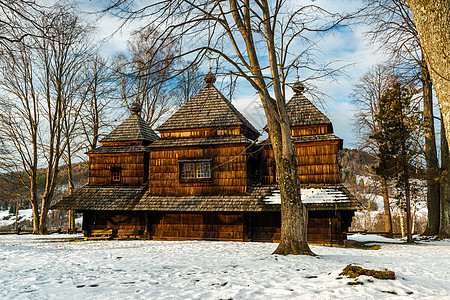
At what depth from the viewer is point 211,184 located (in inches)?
684

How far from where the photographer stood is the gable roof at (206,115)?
59.2 feet

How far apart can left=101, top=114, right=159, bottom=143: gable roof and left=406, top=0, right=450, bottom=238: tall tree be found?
1810 cm

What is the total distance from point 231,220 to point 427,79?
14.5 meters

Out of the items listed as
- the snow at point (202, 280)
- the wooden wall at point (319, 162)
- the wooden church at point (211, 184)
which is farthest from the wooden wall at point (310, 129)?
the snow at point (202, 280)

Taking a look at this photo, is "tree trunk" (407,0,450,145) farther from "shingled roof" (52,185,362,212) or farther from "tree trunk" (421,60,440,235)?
"tree trunk" (421,60,440,235)

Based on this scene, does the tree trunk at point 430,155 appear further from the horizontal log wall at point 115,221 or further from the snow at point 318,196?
the horizontal log wall at point 115,221

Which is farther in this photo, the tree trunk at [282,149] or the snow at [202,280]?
the tree trunk at [282,149]

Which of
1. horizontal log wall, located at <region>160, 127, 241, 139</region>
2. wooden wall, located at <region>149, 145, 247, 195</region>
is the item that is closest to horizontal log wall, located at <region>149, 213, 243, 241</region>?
wooden wall, located at <region>149, 145, 247, 195</region>

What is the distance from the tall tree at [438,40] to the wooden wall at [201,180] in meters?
12.4

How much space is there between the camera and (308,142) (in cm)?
1656

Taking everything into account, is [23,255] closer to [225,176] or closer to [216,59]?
[216,59]

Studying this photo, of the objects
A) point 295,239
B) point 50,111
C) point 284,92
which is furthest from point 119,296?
point 50,111

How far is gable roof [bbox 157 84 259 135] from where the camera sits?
18031 mm

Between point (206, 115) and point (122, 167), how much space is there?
660 cm
